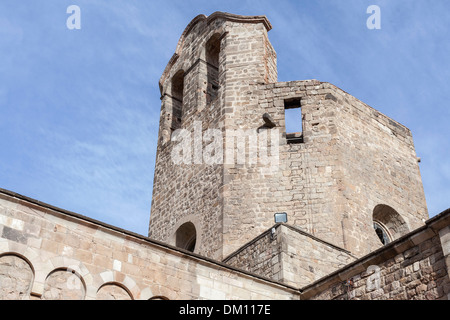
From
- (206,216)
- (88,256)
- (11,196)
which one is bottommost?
(88,256)

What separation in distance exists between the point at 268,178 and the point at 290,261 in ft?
9.86

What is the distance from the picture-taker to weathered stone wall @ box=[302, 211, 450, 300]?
724 cm

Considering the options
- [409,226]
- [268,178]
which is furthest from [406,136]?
[268,178]

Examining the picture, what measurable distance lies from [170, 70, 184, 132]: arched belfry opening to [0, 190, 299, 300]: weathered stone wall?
345 inches

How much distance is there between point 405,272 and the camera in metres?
7.76

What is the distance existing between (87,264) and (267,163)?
634 cm

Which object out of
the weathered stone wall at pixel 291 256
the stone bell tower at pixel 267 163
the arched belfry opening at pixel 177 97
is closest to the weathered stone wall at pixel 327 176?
the stone bell tower at pixel 267 163

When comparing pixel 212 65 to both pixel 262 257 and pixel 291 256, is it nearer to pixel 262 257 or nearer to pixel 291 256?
pixel 262 257

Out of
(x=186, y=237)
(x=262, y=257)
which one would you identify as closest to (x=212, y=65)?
(x=186, y=237)

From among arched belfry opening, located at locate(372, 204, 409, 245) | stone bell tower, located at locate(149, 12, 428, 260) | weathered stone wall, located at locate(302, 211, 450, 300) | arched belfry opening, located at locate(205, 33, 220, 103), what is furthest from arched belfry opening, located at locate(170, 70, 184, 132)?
weathered stone wall, located at locate(302, 211, 450, 300)

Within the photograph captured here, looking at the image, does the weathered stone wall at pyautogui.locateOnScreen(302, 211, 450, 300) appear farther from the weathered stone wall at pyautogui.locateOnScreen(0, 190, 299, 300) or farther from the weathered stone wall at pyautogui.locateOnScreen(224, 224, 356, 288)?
the weathered stone wall at pyautogui.locateOnScreen(0, 190, 299, 300)

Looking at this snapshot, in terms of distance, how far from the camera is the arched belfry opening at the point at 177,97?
55.7 feet
